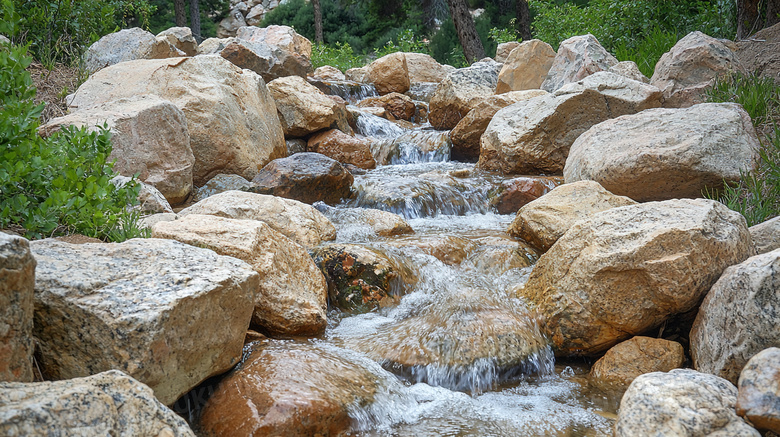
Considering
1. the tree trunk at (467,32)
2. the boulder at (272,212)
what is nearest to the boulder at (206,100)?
the boulder at (272,212)

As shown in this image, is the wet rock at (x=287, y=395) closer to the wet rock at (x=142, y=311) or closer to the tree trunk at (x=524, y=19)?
the wet rock at (x=142, y=311)

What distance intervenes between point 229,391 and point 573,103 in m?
6.10

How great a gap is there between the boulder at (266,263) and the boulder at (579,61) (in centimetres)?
677

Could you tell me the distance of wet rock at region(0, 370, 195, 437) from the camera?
4.95 ft

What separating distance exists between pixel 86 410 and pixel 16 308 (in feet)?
1.65

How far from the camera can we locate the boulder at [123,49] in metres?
7.87

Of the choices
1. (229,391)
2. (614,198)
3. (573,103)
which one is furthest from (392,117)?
(229,391)

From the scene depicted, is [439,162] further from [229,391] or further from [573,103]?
[229,391]

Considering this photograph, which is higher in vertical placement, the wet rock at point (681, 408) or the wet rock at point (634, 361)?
the wet rock at point (681, 408)

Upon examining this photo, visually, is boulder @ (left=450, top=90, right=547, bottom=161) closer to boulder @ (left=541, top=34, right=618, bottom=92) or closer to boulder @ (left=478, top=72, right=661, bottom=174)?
boulder @ (left=541, top=34, right=618, bottom=92)

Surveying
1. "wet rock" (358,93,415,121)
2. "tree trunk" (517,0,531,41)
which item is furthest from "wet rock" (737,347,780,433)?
"tree trunk" (517,0,531,41)

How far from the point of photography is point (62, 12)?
7.42 metres

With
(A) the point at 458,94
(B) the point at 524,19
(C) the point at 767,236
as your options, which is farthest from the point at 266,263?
(B) the point at 524,19

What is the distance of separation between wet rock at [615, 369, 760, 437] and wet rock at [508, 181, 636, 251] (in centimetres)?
241
